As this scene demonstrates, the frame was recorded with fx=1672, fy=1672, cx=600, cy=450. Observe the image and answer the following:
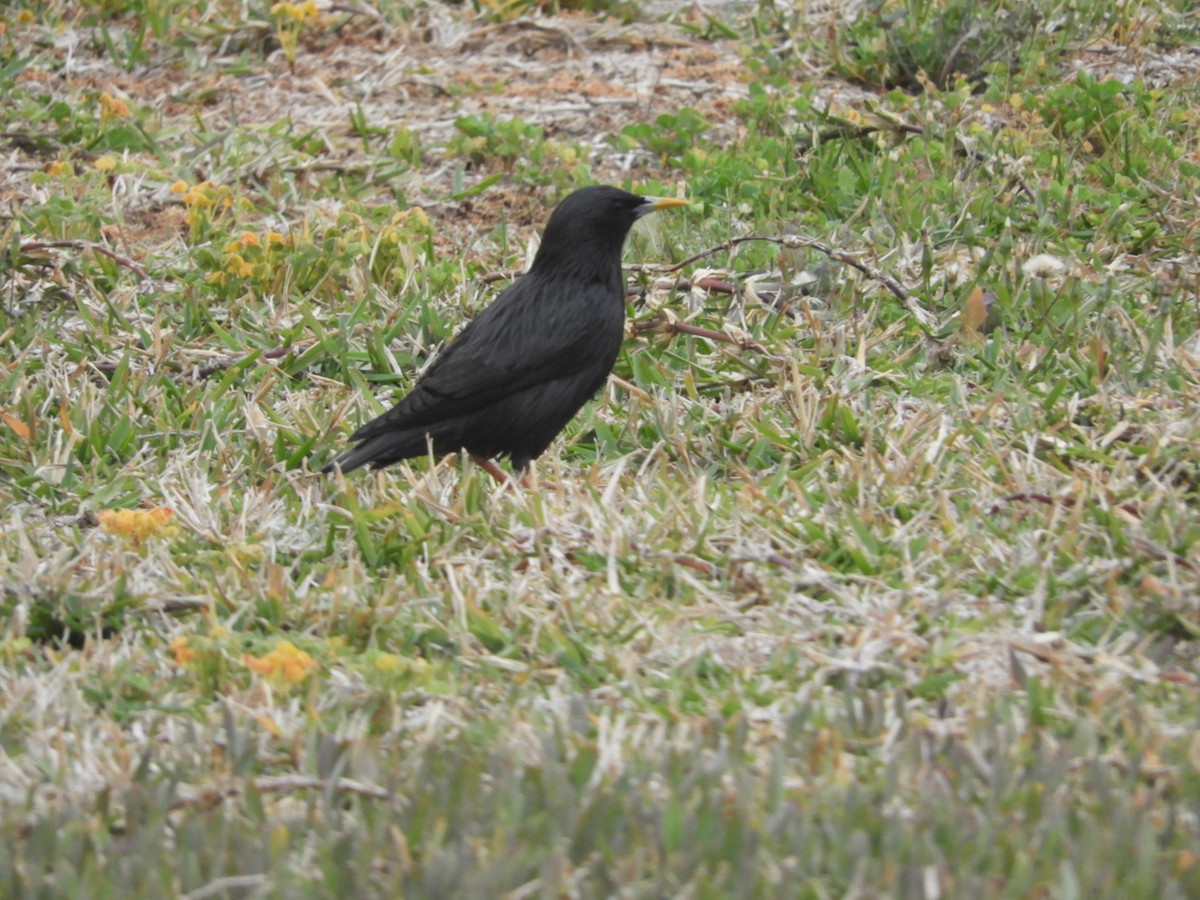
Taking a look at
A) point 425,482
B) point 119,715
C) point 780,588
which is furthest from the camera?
point 425,482

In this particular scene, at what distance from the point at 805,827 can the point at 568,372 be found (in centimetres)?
271

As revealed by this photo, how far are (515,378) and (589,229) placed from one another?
2.30ft

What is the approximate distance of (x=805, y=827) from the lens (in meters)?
3.09

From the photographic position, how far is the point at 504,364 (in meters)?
5.54

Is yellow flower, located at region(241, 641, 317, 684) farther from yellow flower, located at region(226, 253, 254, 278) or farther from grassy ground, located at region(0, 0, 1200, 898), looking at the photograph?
yellow flower, located at region(226, 253, 254, 278)

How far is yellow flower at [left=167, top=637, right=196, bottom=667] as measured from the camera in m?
3.85

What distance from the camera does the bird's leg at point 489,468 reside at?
566 centimetres

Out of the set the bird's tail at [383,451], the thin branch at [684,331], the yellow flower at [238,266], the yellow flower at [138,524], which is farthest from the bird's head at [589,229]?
the yellow flower at [138,524]

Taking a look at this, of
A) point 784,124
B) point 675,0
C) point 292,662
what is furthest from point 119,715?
point 675,0

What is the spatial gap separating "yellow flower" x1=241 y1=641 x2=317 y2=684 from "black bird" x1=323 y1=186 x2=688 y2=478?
158 centimetres

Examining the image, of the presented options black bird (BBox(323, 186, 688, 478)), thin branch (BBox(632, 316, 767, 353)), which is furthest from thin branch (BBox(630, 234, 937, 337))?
black bird (BBox(323, 186, 688, 478))

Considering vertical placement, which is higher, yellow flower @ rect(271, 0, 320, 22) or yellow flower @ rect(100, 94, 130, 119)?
yellow flower @ rect(271, 0, 320, 22)

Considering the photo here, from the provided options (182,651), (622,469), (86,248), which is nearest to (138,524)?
(182,651)

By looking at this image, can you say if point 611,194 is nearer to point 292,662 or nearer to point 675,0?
A: point 292,662
